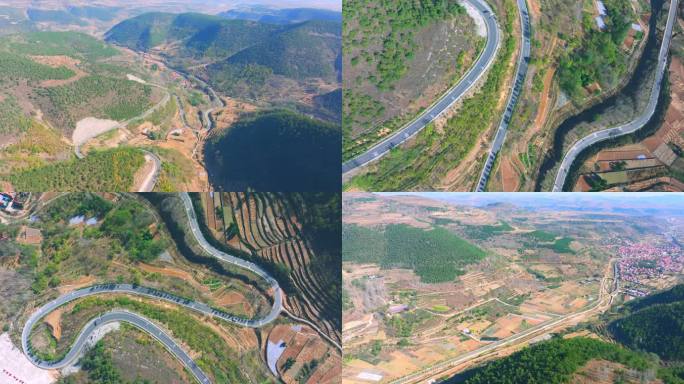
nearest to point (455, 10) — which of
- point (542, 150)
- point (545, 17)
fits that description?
point (545, 17)

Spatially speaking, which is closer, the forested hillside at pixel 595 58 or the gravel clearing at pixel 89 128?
the forested hillside at pixel 595 58

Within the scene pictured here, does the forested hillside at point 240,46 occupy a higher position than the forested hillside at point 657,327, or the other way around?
the forested hillside at point 240,46

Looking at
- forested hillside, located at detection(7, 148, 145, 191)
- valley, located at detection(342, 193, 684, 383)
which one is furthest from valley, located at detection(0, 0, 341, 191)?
valley, located at detection(342, 193, 684, 383)

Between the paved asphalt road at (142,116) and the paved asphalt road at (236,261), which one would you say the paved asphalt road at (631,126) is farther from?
the paved asphalt road at (142,116)

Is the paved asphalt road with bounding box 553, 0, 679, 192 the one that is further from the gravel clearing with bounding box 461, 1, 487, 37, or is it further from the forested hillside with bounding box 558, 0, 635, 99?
the gravel clearing with bounding box 461, 1, 487, 37

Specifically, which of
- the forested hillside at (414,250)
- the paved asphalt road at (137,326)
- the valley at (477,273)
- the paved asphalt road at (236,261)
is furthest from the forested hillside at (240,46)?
the paved asphalt road at (137,326)

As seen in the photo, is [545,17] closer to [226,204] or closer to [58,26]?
[226,204]
